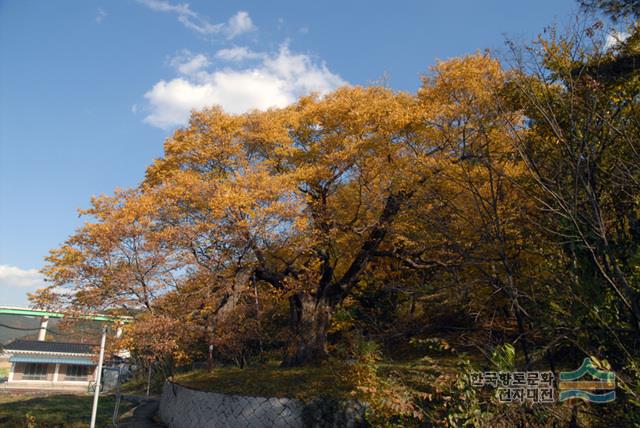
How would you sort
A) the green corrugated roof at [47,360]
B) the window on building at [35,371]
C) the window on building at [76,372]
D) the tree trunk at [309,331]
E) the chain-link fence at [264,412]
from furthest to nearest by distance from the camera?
the window on building at [76,372] → the window on building at [35,371] → the green corrugated roof at [47,360] → the tree trunk at [309,331] → the chain-link fence at [264,412]

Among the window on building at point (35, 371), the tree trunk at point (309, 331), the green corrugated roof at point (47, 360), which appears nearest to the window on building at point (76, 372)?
the green corrugated roof at point (47, 360)

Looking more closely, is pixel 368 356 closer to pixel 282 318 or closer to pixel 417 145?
pixel 417 145

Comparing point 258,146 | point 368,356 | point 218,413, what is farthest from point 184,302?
point 368,356

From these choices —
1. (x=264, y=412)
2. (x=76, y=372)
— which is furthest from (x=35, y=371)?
(x=264, y=412)

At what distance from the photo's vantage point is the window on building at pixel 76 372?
105ft

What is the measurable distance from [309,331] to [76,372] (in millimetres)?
27664

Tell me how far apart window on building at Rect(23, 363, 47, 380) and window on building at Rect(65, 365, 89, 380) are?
5.04 ft

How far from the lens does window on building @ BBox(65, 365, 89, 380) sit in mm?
31969

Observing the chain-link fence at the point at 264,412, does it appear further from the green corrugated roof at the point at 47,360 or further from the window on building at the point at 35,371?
the window on building at the point at 35,371

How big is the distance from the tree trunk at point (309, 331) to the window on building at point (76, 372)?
26512mm

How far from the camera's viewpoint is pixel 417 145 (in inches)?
462

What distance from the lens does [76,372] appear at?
3216cm

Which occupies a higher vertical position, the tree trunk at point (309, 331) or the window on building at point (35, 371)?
the tree trunk at point (309, 331)

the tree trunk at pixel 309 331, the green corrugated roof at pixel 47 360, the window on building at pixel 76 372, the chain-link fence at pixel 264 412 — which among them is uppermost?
the tree trunk at pixel 309 331
